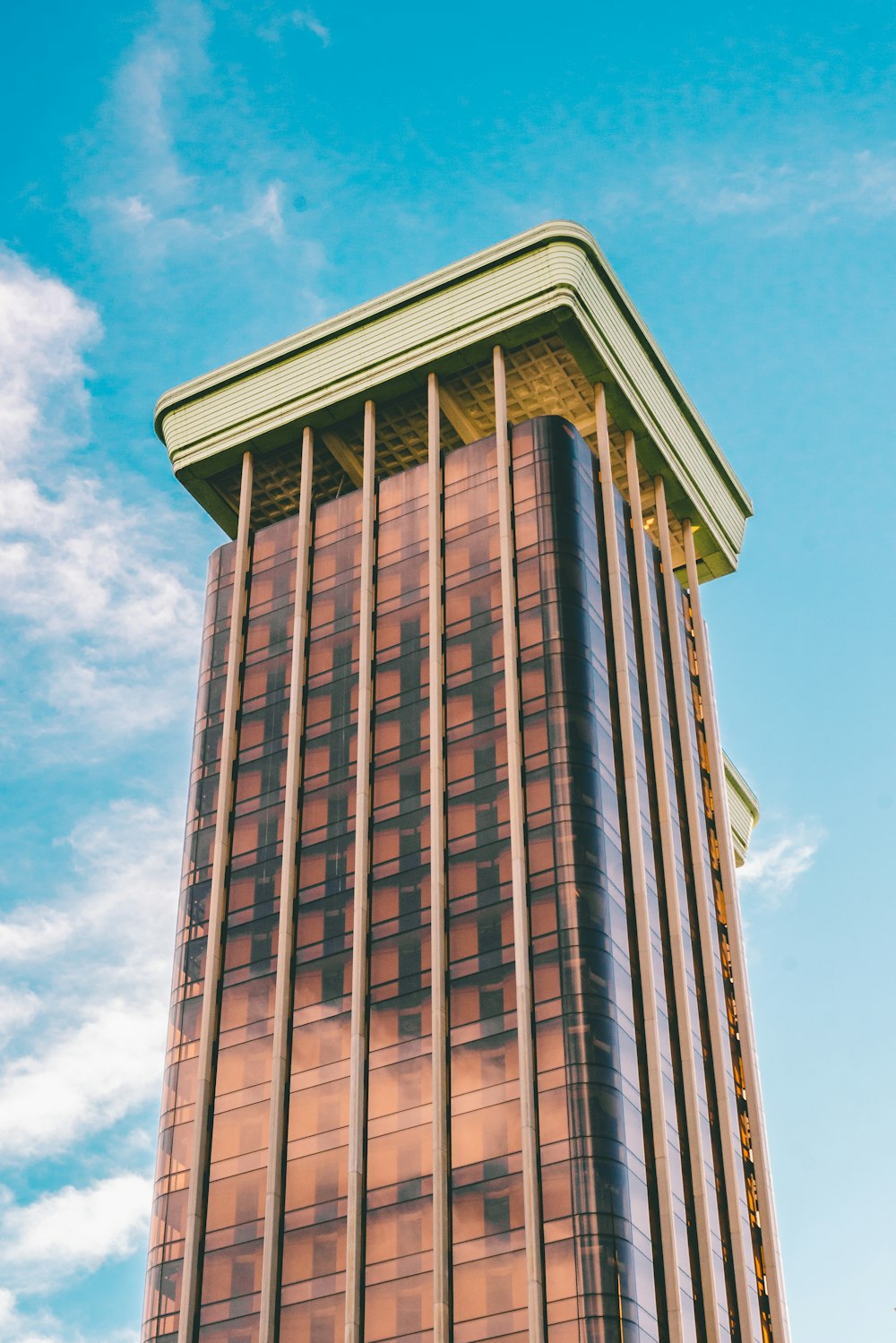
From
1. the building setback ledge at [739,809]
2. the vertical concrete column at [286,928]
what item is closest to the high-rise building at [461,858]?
the vertical concrete column at [286,928]

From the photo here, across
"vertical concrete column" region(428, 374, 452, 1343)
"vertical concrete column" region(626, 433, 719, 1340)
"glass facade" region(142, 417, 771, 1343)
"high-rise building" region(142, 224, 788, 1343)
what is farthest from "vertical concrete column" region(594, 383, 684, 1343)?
"vertical concrete column" region(428, 374, 452, 1343)

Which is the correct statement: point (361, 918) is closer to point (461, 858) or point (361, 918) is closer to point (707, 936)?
point (461, 858)

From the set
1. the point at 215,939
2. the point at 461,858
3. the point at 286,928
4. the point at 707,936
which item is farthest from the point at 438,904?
the point at 707,936

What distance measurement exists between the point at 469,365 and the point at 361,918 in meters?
36.8

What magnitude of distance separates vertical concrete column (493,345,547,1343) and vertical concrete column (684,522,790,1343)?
19331 millimetres

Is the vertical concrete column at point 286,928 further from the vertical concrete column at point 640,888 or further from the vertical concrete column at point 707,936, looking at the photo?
the vertical concrete column at point 707,936

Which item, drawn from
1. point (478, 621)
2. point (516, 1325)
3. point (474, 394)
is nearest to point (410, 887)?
point (478, 621)

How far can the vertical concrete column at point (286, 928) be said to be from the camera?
75.7 m

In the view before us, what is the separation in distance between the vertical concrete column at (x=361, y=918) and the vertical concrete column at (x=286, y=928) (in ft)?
12.6

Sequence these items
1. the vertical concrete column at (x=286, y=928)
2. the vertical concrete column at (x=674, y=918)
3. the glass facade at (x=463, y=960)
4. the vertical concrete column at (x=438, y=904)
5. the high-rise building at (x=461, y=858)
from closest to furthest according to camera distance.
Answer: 1. the vertical concrete column at (x=438, y=904)
2. the glass facade at (x=463, y=960)
3. the high-rise building at (x=461, y=858)
4. the vertical concrete column at (x=286, y=928)
5. the vertical concrete column at (x=674, y=918)

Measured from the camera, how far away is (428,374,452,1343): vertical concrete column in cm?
7069

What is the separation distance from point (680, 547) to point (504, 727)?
32271mm

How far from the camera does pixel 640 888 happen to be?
82.7 m

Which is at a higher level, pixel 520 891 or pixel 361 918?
pixel 361 918
